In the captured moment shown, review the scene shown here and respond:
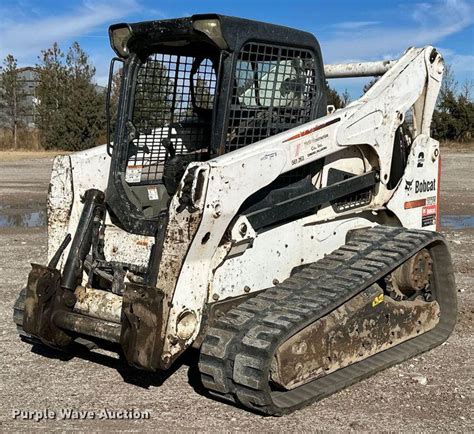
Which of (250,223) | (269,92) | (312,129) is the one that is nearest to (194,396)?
(250,223)

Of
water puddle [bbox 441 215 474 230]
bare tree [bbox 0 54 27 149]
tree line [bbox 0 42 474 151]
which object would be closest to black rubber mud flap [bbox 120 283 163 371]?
water puddle [bbox 441 215 474 230]

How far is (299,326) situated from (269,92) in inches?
68.1

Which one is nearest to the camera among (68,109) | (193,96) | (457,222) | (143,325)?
(143,325)

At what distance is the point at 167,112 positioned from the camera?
5.91m

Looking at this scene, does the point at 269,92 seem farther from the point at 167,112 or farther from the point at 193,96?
the point at 167,112

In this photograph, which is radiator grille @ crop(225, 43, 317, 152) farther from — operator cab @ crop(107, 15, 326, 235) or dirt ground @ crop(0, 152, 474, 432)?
dirt ground @ crop(0, 152, 474, 432)

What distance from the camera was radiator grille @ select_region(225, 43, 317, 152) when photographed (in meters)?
5.09

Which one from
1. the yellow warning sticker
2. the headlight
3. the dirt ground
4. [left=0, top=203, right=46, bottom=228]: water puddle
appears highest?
the headlight

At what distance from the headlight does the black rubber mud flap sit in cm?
195

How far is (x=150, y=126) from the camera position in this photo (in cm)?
588

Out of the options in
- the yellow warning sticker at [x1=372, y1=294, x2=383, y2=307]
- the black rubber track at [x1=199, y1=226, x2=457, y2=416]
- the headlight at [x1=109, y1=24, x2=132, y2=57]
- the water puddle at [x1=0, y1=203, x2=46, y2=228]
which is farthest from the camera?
the water puddle at [x1=0, y1=203, x2=46, y2=228]

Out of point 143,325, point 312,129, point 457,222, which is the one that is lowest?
point 457,222

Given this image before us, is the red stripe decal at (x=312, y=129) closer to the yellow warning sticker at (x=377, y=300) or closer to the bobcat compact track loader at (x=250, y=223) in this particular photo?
the bobcat compact track loader at (x=250, y=223)

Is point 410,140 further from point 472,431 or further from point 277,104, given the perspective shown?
point 472,431
